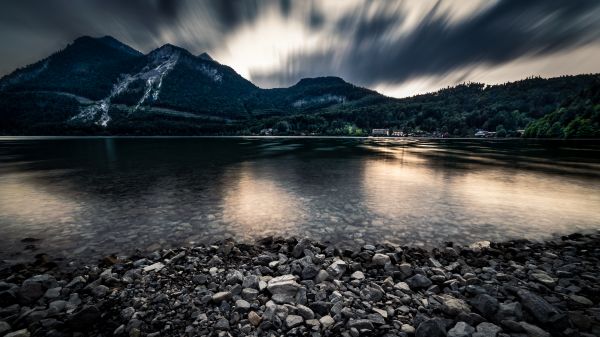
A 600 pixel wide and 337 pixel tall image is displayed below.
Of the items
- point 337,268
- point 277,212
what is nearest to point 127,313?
point 337,268

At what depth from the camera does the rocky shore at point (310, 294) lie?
5.75 metres

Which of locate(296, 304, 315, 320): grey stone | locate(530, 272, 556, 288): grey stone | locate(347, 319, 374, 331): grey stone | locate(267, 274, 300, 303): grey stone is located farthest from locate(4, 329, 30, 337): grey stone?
locate(530, 272, 556, 288): grey stone

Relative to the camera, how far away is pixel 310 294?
7.02m

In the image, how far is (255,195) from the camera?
21219 millimetres

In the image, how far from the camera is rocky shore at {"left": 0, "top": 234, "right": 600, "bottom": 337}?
5.75 m

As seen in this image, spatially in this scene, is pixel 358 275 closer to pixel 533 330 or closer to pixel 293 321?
pixel 293 321

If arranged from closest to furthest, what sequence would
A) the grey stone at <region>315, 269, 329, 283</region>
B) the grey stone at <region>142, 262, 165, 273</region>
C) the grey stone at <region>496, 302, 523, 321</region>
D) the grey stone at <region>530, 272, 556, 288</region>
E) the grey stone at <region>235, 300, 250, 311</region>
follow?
the grey stone at <region>496, 302, 523, 321</region>
the grey stone at <region>235, 300, 250, 311</region>
the grey stone at <region>530, 272, 556, 288</region>
the grey stone at <region>315, 269, 329, 283</region>
the grey stone at <region>142, 262, 165, 273</region>

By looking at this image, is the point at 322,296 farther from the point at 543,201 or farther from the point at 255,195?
the point at 543,201

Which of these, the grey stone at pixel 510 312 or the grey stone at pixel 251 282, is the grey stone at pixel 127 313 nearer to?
the grey stone at pixel 251 282

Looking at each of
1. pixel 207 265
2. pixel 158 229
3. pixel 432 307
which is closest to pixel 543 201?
pixel 432 307

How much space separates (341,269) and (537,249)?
29.1 ft

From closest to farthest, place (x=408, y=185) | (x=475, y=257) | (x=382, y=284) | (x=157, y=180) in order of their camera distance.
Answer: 1. (x=382, y=284)
2. (x=475, y=257)
3. (x=408, y=185)
4. (x=157, y=180)

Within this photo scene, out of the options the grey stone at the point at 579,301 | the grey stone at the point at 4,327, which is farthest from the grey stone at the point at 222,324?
the grey stone at the point at 579,301

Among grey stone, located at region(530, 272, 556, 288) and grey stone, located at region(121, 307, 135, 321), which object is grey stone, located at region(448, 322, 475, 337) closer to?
grey stone, located at region(530, 272, 556, 288)
